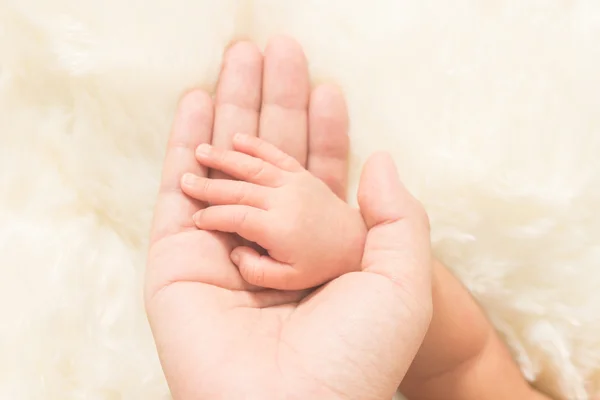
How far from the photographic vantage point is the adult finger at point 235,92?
1.91 ft

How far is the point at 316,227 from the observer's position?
52cm

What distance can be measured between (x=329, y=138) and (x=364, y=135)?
Result: 1.3 inches

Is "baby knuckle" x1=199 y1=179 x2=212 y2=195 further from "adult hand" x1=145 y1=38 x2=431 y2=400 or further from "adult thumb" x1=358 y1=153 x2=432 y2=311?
"adult thumb" x1=358 y1=153 x2=432 y2=311

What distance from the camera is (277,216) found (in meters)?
0.51

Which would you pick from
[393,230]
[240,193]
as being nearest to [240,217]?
[240,193]

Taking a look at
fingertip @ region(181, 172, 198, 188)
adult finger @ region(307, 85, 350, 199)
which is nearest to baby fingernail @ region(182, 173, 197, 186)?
fingertip @ region(181, 172, 198, 188)

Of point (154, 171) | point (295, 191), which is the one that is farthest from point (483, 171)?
point (154, 171)

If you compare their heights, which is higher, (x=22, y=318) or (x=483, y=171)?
(x=483, y=171)

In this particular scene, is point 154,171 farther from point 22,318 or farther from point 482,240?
point 482,240

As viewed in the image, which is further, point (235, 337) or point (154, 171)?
point (154, 171)

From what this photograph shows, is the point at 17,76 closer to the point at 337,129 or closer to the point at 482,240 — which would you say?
the point at 337,129

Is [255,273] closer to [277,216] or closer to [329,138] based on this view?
[277,216]

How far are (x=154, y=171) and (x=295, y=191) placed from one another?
0.48 feet

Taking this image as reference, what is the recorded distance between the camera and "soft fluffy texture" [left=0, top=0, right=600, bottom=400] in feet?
1.81
